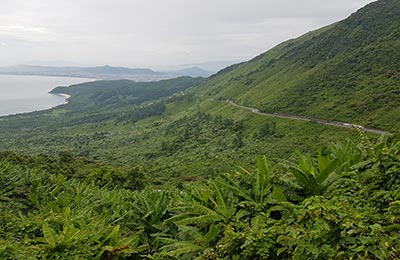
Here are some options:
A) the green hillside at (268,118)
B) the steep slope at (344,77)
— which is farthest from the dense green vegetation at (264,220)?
the steep slope at (344,77)

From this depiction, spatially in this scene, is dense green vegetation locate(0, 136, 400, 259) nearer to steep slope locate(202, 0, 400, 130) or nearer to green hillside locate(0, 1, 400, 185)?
green hillside locate(0, 1, 400, 185)

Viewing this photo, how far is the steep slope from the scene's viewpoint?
69562 millimetres

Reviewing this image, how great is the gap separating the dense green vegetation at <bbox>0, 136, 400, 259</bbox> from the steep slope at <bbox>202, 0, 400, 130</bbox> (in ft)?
177

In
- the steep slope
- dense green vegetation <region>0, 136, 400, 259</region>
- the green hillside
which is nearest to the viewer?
dense green vegetation <region>0, 136, 400, 259</region>

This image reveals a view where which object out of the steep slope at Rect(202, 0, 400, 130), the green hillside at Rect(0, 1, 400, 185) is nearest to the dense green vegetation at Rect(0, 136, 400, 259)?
the green hillside at Rect(0, 1, 400, 185)

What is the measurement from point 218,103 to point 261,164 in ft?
392

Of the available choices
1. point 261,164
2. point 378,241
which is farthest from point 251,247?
point 261,164

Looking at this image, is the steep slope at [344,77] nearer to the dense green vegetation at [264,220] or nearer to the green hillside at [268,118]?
the green hillside at [268,118]

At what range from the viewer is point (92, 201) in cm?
1205

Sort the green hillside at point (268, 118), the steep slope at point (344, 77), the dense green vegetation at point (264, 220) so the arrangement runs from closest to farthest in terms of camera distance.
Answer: the dense green vegetation at point (264, 220) < the green hillside at point (268, 118) < the steep slope at point (344, 77)

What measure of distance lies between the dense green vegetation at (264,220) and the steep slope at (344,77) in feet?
177

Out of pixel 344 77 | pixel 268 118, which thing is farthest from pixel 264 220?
pixel 344 77

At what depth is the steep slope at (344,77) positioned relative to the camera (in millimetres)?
69562

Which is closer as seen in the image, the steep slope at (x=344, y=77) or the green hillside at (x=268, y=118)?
the green hillside at (x=268, y=118)
